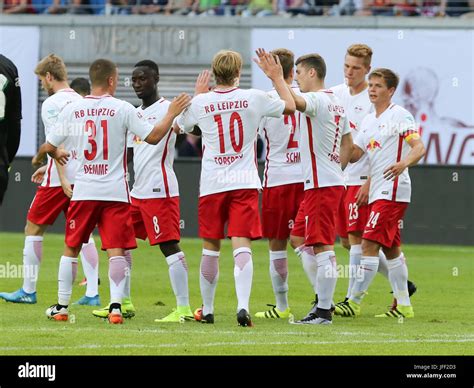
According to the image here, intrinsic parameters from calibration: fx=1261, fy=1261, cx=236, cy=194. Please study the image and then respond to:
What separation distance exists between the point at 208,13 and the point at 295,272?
12.4 m

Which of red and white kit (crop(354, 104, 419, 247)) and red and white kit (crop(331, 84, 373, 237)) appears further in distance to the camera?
red and white kit (crop(331, 84, 373, 237))

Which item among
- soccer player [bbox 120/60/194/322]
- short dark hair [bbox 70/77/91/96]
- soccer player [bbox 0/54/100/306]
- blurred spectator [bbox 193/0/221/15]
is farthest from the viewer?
blurred spectator [bbox 193/0/221/15]

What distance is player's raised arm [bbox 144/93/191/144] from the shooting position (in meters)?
10.5

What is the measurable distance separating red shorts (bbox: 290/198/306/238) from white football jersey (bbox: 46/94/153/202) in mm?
1762

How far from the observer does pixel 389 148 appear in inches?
476

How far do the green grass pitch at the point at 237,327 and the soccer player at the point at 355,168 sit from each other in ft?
2.18

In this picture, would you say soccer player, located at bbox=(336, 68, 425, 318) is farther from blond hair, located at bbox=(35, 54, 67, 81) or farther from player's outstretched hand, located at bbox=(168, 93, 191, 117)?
blond hair, located at bbox=(35, 54, 67, 81)

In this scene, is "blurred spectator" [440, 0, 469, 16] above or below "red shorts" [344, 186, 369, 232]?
above

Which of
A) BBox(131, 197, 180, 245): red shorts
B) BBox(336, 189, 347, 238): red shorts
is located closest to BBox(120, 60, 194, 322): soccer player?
BBox(131, 197, 180, 245): red shorts

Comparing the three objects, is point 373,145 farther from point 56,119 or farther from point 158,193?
point 56,119

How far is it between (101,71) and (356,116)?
328 centimetres

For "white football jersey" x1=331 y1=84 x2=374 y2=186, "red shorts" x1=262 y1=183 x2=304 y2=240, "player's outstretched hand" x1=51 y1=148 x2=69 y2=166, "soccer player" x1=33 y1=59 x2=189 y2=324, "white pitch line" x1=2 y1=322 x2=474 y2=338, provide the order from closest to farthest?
"white pitch line" x1=2 y1=322 x2=474 y2=338
"soccer player" x1=33 y1=59 x2=189 y2=324
"player's outstretched hand" x1=51 y1=148 x2=69 y2=166
"red shorts" x1=262 y1=183 x2=304 y2=240
"white football jersey" x1=331 y1=84 x2=374 y2=186

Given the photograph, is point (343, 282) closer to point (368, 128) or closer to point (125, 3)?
Answer: point (368, 128)

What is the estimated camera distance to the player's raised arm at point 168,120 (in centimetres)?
1047
